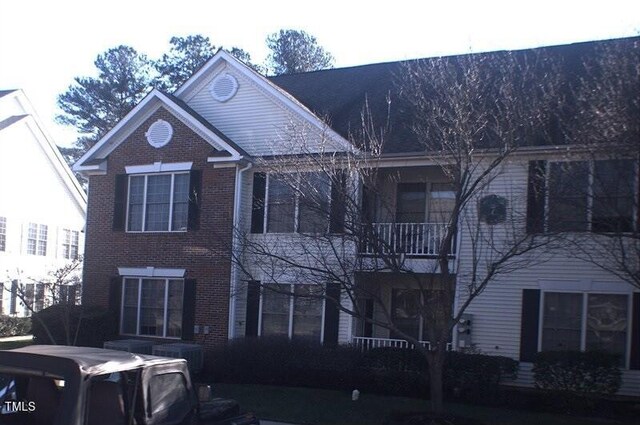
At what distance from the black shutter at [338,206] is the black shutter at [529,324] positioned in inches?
223

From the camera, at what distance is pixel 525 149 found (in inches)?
578

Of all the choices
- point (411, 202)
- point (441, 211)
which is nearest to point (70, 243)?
point (411, 202)

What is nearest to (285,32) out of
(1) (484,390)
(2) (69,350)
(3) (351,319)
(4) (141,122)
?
(4) (141,122)

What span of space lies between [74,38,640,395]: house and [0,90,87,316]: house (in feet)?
33.0

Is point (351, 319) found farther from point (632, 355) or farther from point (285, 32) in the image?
point (285, 32)

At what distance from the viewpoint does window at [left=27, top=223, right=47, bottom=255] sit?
102ft

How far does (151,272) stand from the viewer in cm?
1947

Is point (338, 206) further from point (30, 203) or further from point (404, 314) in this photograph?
point (30, 203)

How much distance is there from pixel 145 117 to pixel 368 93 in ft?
20.5

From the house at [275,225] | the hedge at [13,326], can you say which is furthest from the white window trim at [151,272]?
the hedge at [13,326]

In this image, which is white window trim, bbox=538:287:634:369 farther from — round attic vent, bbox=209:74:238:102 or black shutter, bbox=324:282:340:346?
round attic vent, bbox=209:74:238:102

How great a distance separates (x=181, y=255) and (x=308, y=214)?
6353 millimetres

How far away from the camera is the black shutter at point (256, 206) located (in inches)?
730

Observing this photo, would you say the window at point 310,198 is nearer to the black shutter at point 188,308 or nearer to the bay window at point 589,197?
the black shutter at point 188,308
